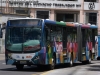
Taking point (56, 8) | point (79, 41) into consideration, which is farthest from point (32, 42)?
point (56, 8)

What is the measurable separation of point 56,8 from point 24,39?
3721 cm

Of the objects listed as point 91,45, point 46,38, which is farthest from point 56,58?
point 91,45

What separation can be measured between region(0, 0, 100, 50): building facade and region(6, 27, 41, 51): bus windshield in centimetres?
3489

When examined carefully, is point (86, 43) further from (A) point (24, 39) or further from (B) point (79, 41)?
(A) point (24, 39)

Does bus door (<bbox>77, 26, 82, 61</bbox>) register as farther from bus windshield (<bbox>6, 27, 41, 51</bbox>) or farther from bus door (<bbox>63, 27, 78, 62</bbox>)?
bus windshield (<bbox>6, 27, 41, 51</bbox>)

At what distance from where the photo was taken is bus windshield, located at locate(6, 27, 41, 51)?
23.1 m

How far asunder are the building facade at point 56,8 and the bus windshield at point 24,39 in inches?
1373

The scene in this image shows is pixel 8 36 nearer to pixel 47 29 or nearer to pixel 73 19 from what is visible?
pixel 47 29

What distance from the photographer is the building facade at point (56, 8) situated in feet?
192

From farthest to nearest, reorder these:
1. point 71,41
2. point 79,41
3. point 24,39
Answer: point 79,41 < point 71,41 < point 24,39

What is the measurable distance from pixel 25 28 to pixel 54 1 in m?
36.8

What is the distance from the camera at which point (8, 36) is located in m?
23.6

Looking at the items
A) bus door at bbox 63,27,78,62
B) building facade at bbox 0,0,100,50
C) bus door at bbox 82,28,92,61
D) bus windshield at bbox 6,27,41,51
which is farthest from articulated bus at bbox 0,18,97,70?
building facade at bbox 0,0,100,50

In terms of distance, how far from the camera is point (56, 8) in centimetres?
6009
